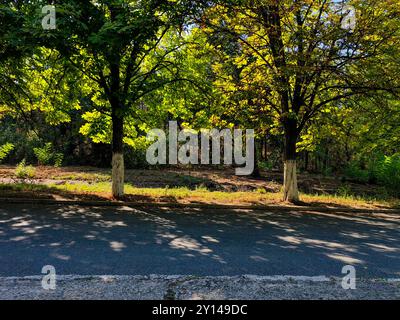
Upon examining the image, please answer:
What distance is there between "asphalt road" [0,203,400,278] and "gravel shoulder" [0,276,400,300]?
306 mm

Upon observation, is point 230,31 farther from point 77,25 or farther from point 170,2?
point 77,25

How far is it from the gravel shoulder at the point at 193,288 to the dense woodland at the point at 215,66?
5582 mm

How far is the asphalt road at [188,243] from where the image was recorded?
5.54 metres

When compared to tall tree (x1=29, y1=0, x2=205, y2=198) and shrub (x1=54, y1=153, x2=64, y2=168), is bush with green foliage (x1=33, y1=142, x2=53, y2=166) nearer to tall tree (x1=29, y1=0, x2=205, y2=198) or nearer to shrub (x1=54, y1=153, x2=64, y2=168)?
shrub (x1=54, y1=153, x2=64, y2=168)

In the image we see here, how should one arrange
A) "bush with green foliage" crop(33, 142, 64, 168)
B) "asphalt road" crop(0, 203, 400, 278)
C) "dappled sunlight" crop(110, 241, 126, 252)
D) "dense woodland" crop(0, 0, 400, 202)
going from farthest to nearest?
"bush with green foliage" crop(33, 142, 64, 168), "dense woodland" crop(0, 0, 400, 202), "dappled sunlight" crop(110, 241, 126, 252), "asphalt road" crop(0, 203, 400, 278)

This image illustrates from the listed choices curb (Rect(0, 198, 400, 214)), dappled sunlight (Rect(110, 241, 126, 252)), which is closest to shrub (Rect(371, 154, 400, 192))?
curb (Rect(0, 198, 400, 214))

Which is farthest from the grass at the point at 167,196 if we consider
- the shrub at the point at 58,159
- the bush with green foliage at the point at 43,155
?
the bush with green foliage at the point at 43,155

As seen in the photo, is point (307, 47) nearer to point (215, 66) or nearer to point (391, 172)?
point (215, 66)

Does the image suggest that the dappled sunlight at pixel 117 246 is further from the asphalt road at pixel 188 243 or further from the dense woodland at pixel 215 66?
the dense woodland at pixel 215 66

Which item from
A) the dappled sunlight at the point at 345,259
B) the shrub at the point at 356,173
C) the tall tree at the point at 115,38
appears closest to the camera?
the dappled sunlight at the point at 345,259

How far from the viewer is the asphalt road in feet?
18.2

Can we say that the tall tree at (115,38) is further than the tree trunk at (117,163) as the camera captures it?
No

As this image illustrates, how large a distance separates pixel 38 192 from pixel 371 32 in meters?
12.3

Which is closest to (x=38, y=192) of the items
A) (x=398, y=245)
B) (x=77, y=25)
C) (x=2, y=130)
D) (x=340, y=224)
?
(x=77, y=25)
